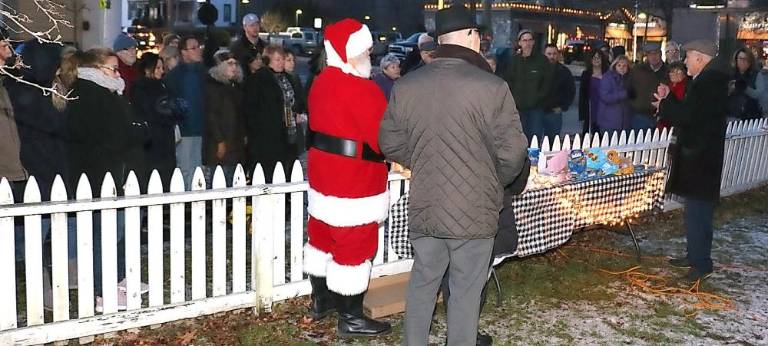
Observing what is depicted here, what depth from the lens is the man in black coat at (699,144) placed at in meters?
5.65

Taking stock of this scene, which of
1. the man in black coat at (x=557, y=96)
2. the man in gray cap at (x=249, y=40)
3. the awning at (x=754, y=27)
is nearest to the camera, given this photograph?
the man in gray cap at (x=249, y=40)

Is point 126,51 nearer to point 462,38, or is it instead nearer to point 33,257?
point 33,257

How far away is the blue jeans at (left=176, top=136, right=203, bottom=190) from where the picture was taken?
731cm

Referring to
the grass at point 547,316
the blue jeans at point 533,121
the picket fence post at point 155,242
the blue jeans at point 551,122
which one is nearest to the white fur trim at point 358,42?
the picket fence post at point 155,242

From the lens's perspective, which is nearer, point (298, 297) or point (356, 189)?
point (356, 189)

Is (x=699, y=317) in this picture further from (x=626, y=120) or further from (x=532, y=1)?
(x=532, y=1)

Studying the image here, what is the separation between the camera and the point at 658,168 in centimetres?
655

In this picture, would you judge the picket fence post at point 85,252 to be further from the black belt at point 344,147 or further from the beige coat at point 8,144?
the black belt at point 344,147

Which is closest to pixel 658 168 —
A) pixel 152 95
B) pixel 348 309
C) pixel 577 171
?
pixel 577 171

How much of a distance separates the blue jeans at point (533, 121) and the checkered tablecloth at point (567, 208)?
3.50 metres

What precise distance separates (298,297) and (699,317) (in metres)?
2.78

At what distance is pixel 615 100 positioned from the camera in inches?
388

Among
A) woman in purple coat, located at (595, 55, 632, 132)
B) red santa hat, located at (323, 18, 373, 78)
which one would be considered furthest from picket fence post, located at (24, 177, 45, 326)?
woman in purple coat, located at (595, 55, 632, 132)

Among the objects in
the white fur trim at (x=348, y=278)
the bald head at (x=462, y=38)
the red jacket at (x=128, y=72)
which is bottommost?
the white fur trim at (x=348, y=278)
